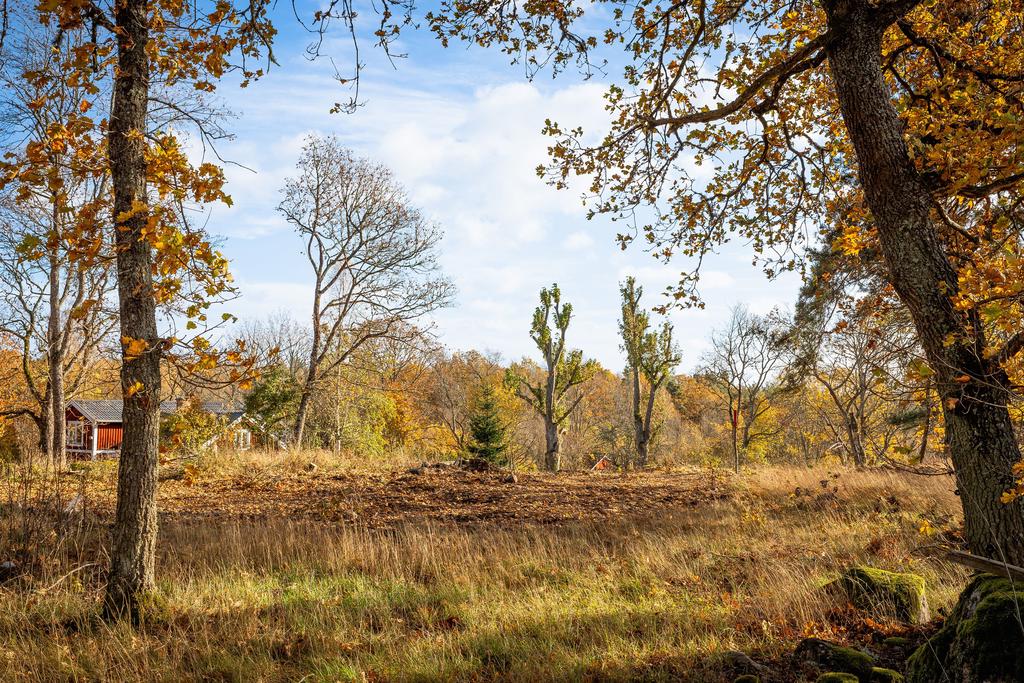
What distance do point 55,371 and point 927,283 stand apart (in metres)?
19.8

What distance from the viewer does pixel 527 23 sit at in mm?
5543

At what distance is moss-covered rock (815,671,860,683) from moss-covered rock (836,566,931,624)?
154 cm

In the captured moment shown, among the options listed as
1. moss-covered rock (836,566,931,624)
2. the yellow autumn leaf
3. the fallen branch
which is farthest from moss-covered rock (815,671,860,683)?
the yellow autumn leaf

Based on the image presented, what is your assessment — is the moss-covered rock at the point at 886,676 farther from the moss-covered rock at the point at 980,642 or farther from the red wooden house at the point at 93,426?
the red wooden house at the point at 93,426

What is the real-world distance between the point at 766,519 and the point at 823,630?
15.8ft

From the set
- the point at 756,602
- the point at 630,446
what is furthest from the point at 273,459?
the point at 630,446

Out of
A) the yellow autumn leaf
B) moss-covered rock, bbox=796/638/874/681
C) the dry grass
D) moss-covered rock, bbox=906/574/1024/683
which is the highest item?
the yellow autumn leaf

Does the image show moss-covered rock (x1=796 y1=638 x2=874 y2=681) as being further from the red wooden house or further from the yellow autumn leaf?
the red wooden house

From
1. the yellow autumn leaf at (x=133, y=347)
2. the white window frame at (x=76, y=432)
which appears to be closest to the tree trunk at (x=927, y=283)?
the yellow autumn leaf at (x=133, y=347)

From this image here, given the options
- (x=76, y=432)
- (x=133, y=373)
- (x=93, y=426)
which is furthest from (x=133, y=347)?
(x=76, y=432)

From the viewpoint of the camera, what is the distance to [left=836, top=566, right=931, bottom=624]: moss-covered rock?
177 inches

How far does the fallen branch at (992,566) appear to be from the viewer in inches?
118

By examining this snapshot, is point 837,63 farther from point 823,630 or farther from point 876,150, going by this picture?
point 823,630

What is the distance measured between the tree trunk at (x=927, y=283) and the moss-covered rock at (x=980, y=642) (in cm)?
95
